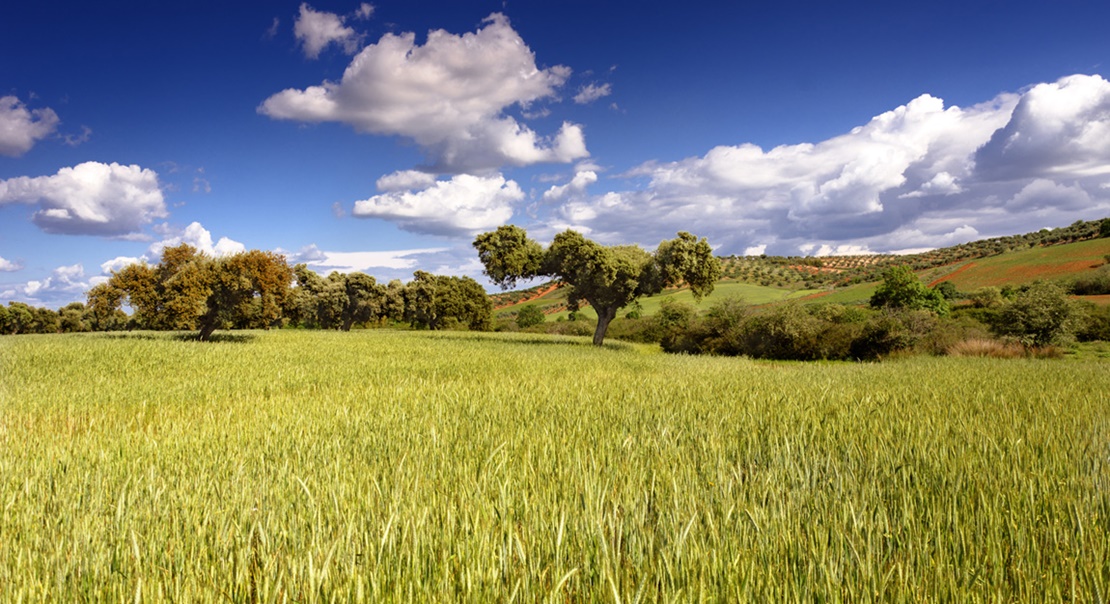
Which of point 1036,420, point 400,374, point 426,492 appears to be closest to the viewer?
point 426,492

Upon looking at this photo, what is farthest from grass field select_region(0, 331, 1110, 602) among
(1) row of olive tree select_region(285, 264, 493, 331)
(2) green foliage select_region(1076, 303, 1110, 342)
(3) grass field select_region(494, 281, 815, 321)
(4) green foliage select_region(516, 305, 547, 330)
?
(4) green foliage select_region(516, 305, 547, 330)

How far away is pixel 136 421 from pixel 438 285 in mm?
57891

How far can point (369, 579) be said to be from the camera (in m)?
2.48

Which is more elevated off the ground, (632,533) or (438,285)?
(438,285)

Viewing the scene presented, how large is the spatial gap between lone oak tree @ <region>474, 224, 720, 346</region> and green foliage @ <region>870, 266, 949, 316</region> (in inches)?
991

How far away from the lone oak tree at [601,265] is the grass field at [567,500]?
71.0 feet

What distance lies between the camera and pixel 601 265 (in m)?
29.9

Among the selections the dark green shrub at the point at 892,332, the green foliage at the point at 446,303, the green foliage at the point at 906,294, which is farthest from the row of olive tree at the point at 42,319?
the green foliage at the point at 906,294

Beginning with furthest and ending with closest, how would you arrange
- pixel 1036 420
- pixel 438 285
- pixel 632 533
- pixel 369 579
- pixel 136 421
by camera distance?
pixel 438 285, pixel 136 421, pixel 1036 420, pixel 632 533, pixel 369 579

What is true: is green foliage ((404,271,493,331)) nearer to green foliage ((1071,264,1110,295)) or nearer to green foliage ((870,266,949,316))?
green foliage ((870,266,949,316))

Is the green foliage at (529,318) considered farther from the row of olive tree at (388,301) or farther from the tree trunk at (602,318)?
the tree trunk at (602,318)

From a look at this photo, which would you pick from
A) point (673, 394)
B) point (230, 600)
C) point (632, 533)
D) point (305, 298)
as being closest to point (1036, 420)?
point (673, 394)

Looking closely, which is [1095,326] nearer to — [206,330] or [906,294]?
[906,294]

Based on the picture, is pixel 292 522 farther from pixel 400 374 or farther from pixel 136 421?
pixel 400 374
